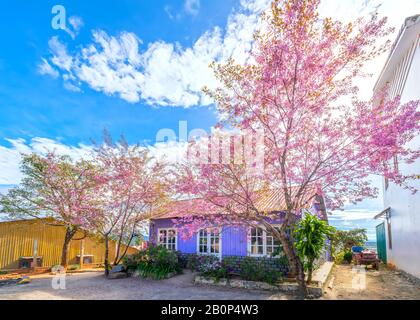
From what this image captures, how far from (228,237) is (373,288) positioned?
5463 millimetres

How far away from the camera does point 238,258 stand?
11.2 metres

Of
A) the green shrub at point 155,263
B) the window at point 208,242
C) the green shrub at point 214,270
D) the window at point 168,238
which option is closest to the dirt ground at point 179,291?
the green shrub at point 155,263

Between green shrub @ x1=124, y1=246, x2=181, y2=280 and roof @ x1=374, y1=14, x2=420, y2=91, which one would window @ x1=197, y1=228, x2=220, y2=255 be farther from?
roof @ x1=374, y1=14, x2=420, y2=91

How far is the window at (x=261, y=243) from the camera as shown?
10398 mm

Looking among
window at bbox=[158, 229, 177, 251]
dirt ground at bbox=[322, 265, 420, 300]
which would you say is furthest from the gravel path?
window at bbox=[158, 229, 177, 251]

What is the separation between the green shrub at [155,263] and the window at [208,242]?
1.28 metres

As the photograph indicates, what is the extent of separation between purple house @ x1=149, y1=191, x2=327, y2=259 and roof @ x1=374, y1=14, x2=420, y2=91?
650 centimetres

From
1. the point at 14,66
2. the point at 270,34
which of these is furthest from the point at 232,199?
the point at 14,66

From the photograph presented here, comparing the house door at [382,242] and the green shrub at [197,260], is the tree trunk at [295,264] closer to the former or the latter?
the green shrub at [197,260]

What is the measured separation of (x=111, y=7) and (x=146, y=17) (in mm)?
1001

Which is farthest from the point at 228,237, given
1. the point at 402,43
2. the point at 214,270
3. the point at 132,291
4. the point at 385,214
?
the point at 402,43

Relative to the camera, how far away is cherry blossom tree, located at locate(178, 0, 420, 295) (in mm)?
6871

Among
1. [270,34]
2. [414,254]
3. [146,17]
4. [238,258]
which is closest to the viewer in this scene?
[270,34]
